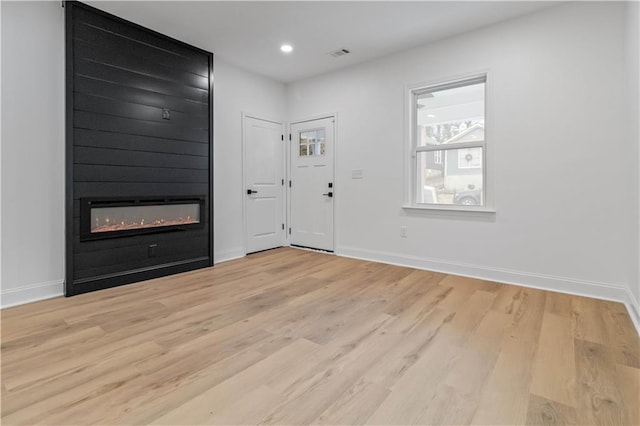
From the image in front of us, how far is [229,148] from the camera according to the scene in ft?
15.2

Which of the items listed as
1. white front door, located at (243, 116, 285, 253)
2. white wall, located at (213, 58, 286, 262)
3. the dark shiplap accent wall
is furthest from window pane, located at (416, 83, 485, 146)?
the dark shiplap accent wall

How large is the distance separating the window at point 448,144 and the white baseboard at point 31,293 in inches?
155

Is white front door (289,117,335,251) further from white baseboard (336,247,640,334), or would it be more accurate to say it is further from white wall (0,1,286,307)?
white wall (0,1,286,307)

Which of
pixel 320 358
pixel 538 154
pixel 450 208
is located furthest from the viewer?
pixel 450 208

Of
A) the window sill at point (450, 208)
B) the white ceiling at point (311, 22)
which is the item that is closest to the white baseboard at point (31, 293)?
the white ceiling at point (311, 22)

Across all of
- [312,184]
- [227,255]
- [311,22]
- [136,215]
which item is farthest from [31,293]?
[311,22]

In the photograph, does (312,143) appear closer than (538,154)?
No

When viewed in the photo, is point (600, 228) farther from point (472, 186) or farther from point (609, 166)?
point (472, 186)

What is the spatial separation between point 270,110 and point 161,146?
79.0 inches

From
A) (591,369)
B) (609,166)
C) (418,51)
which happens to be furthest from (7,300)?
(609,166)

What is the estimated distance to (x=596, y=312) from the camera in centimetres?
268

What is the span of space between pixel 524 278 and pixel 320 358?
2544 millimetres

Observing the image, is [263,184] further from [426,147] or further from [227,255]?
[426,147]

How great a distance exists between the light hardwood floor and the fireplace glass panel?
68 centimetres
